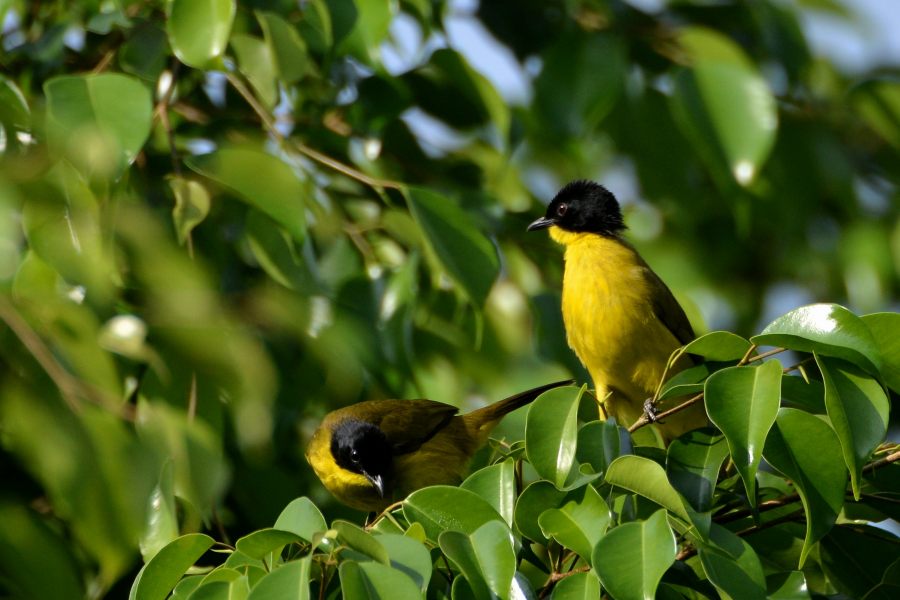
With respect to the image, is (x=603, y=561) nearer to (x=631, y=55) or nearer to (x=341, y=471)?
(x=341, y=471)

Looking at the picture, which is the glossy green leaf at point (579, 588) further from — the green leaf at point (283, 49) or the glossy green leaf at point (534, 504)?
the green leaf at point (283, 49)

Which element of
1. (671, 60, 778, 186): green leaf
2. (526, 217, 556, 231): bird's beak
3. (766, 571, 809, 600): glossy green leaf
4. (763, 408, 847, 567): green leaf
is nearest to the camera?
(763, 408, 847, 567): green leaf

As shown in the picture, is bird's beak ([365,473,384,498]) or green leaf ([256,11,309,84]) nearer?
green leaf ([256,11,309,84])

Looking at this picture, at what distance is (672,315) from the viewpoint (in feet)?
14.1

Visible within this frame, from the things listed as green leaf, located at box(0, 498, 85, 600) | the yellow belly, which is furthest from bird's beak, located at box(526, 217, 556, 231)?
green leaf, located at box(0, 498, 85, 600)

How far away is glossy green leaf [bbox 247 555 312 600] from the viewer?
1.89m

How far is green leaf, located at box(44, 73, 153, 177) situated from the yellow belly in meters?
1.79

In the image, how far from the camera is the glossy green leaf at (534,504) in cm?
222

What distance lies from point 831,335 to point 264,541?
3.36ft

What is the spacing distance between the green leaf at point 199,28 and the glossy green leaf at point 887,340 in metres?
1.79

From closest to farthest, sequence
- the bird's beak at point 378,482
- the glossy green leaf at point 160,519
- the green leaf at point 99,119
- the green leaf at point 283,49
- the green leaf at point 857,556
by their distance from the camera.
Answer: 1. the green leaf at point 857,556
2. the glossy green leaf at point 160,519
3. the green leaf at point 99,119
4. the green leaf at point 283,49
5. the bird's beak at point 378,482

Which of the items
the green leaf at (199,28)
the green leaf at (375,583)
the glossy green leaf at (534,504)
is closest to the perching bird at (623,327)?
the green leaf at (199,28)

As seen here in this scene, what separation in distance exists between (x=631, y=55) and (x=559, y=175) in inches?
108

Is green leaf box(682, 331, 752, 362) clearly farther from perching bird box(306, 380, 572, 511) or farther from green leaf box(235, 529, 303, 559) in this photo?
perching bird box(306, 380, 572, 511)
